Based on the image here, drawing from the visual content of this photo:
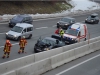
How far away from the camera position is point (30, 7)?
5334cm

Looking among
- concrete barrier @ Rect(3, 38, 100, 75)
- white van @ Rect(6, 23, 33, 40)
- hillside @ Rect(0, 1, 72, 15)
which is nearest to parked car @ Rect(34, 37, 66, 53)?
concrete barrier @ Rect(3, 38, 100, 75)

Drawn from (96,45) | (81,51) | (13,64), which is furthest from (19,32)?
(13,64)

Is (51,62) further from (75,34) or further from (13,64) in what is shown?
(75,34)

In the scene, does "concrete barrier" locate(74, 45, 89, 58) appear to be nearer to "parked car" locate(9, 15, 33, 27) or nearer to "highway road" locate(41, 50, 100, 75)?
"highway road" locate(41, 50, 100, 75)

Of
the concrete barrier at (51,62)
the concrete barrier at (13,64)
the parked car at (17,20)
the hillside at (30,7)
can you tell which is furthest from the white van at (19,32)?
the hillside at (30,7)

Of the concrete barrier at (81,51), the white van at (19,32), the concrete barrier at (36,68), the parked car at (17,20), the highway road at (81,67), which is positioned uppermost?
the parked car at (17,20)

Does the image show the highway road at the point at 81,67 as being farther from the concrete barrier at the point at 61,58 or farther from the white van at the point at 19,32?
the white van at the point at 19,32

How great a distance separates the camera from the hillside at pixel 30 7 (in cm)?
4696

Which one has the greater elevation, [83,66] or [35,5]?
[35,5]

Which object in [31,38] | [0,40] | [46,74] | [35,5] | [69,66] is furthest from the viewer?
[35,5]

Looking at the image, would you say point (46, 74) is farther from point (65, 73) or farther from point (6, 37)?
point (6, 37)

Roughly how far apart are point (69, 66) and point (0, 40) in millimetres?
9763

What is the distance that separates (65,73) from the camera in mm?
17094

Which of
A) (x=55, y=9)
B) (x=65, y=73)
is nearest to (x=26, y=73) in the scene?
(x=65, y=73)
